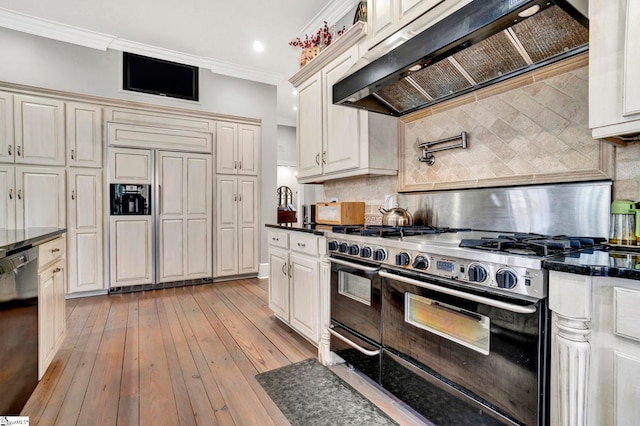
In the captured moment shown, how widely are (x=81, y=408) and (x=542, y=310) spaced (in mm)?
2241

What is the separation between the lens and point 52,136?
11.4ft

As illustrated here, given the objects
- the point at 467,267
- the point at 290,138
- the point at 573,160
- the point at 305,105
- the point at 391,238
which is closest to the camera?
the point at 467,267

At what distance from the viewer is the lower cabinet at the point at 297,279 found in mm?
2275

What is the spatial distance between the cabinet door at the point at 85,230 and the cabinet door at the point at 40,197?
9 cm

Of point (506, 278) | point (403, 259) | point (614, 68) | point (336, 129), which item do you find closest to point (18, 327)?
point (403, 259)

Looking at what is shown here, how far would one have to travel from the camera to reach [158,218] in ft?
13.2

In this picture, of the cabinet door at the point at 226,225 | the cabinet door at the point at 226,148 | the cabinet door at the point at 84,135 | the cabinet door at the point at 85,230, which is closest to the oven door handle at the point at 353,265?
the cabinet door at the point at 226,225

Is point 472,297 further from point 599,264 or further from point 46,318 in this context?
point 46,318

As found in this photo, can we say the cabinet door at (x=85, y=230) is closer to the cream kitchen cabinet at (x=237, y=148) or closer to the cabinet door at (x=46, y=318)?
the cream kitchen cabinet at (x=237, y=148)

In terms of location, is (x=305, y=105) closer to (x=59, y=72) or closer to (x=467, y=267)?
(x=467, y=267)

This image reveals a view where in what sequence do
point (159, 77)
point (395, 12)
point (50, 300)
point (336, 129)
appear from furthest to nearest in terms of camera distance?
point (159, 77) < point (336, 129) < point (50, 300) < point (395, 12)

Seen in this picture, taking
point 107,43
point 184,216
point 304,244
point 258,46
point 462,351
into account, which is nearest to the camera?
point 462,351

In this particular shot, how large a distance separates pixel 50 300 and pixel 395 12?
9.05ft

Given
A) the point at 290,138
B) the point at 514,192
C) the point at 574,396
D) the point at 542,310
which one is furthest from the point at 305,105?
the point at 290,138
